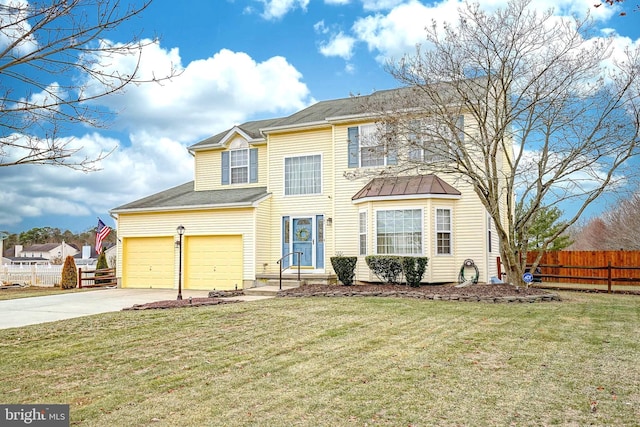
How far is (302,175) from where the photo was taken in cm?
1856

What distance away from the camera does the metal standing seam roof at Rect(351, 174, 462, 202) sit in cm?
1588

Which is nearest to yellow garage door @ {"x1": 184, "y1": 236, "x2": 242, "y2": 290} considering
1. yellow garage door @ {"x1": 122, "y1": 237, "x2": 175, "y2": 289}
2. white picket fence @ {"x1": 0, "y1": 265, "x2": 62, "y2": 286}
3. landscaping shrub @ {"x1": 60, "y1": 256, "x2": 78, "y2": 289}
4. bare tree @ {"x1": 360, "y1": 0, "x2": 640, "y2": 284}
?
yellow garage door @ {"x1": 122, "y1": 237, "x2": 175, "y2": 289}

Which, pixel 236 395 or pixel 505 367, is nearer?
pixel 236 395

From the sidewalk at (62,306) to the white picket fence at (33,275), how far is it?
8553mm

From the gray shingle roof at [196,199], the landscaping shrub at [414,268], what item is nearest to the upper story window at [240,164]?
the gray shingle roof at [196,199]

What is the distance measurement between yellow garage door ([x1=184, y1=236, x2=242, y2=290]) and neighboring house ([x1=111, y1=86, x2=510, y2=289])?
0.12 feet

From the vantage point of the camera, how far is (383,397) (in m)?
4.91

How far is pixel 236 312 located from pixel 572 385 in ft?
23.3

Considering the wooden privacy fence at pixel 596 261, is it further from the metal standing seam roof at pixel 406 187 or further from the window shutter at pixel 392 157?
the window shutter at pixel 392 157

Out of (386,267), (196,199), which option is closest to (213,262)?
(196,199)

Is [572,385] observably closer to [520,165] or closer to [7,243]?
[520,165]

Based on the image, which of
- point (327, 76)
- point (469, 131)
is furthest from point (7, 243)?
point (469, 131)

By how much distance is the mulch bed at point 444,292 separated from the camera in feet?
40.8

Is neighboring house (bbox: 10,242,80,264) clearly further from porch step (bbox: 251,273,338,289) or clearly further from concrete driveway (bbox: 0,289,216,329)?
porch step (bbox: 251,273,338,289)
